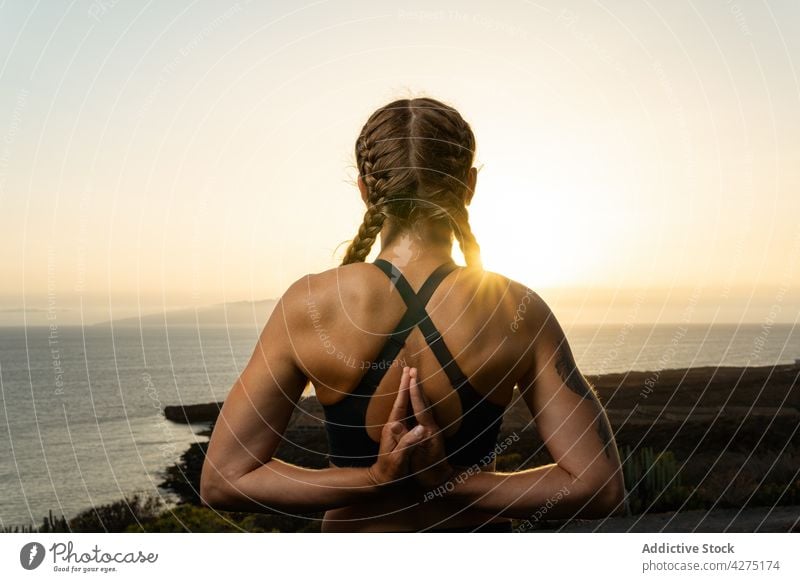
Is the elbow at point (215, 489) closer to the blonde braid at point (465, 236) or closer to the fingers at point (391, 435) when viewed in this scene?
the fingers at point (391, 435)

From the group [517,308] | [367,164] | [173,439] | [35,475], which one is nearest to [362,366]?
[517,308]

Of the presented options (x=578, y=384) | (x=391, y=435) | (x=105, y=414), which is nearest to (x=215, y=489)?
(x=391, y=435)

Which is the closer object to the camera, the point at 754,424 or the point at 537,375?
the point at 537,375

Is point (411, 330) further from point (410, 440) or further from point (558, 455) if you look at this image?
point (558, 455)

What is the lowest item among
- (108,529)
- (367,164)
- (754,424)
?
(108,529)

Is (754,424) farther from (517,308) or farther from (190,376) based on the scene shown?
(190,376)

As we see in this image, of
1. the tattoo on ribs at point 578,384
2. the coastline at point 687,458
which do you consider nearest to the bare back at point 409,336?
the tattoo on ribs at point 578,384

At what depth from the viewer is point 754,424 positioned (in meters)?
16.8

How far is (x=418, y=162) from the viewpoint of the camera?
9.52 ft
